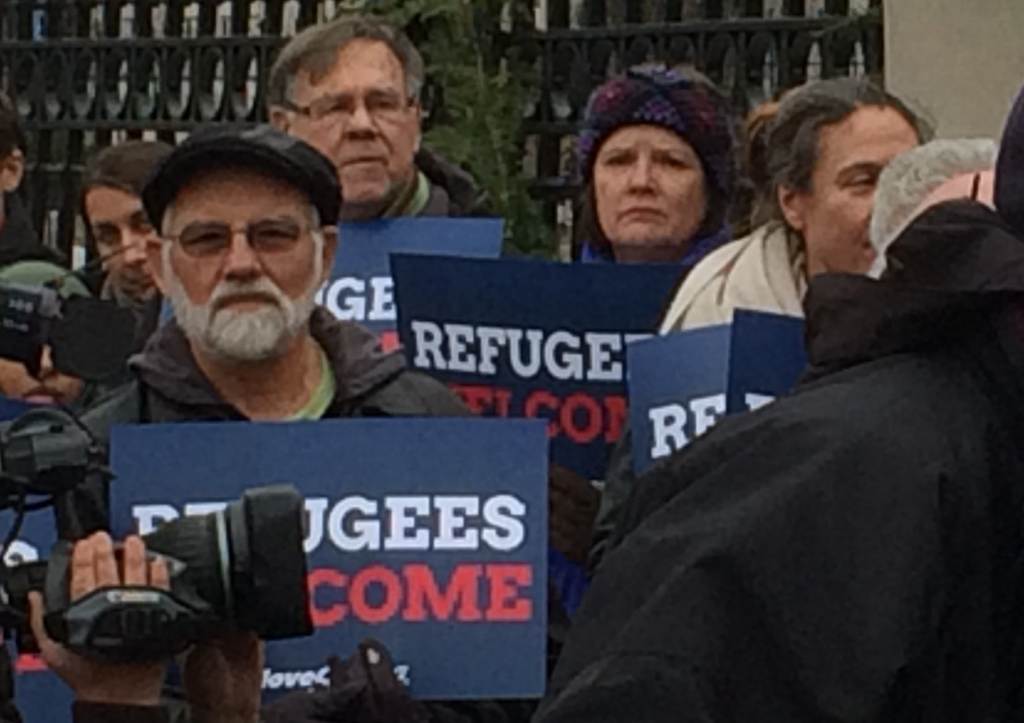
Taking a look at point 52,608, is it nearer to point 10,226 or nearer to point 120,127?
point 10,226

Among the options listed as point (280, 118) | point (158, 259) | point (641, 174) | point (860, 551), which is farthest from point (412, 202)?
point (860, 551)

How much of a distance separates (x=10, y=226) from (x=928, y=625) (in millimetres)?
4083

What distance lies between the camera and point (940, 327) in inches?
87.8

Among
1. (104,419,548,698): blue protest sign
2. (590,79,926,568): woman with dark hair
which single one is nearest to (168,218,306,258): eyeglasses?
(104,419,548,698): blue protest sign

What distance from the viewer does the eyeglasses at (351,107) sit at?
17.6 ft

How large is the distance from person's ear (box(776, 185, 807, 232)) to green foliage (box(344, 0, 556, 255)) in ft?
10.00

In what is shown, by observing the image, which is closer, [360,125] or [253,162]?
[253,162]

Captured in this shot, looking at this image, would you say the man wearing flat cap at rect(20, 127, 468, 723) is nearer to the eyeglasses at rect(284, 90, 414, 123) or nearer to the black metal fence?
the eyeglasses at rect(284, 90, 414, 123)

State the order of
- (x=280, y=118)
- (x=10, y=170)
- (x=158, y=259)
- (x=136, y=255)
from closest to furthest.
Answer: (x=158, y=259)
(x=10, y=170)
(x=280, y=118)
(x=136, y=255)

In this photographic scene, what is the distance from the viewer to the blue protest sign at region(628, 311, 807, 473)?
4.13 meters

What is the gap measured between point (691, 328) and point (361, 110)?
1179mm

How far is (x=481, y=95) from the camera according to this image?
782 cm

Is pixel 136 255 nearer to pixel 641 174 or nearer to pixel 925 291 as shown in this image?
pixel 641 174

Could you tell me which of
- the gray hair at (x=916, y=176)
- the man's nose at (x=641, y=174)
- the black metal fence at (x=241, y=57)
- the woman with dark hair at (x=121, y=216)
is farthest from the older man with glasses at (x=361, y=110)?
the black metal fence at (x=241, y=57)
